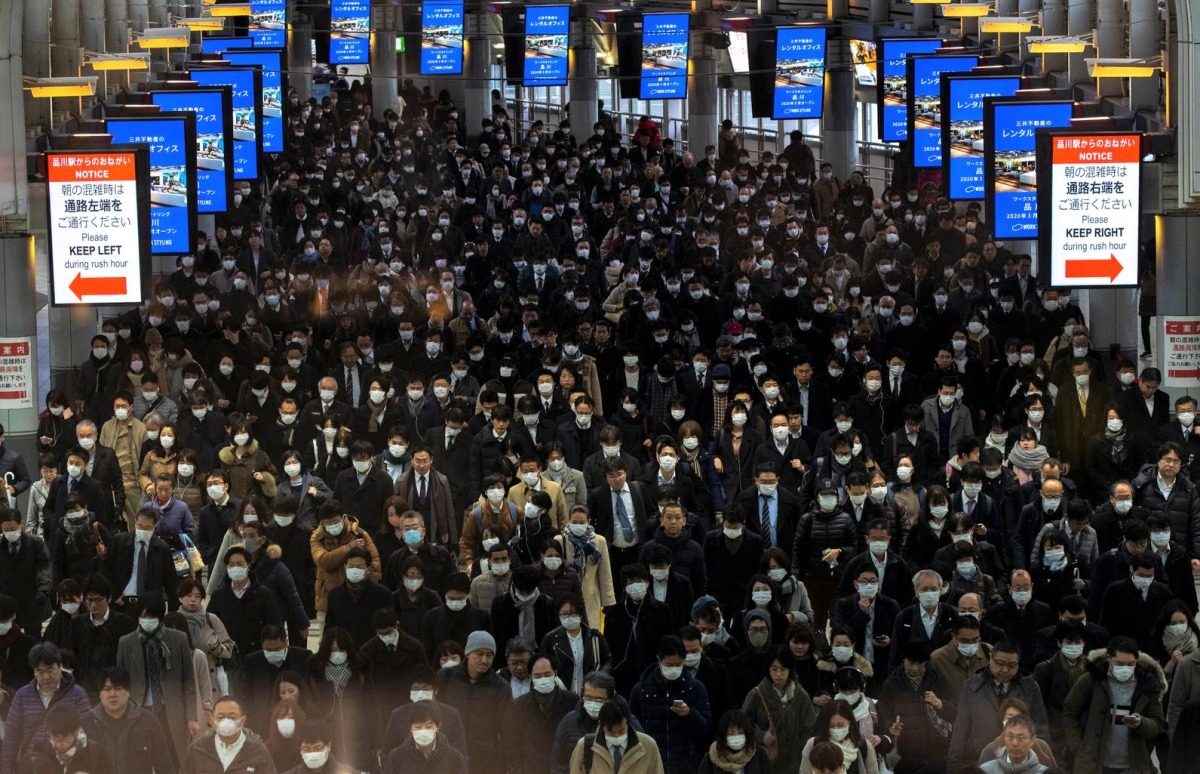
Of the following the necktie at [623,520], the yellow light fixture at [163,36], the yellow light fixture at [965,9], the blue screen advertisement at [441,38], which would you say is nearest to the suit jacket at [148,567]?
the necktie at [623,520]

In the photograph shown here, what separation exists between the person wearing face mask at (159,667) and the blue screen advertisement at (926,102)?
1760cm

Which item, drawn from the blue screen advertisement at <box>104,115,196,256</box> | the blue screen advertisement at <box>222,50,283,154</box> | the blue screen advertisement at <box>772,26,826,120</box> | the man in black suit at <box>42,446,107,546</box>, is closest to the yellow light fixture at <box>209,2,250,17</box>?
the blue screen advertisement at <box>222,50,283,154</box>

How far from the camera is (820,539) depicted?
56.2 ft

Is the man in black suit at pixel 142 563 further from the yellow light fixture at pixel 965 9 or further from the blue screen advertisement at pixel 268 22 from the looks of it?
the blue screen advertisement at pixel 268 22

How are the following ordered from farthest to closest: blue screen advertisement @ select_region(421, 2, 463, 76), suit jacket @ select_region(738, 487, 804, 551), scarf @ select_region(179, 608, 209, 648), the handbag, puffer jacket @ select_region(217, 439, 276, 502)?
blue screen advertisement @ select_region(421, 2, 463, 76)
puffer jacket @ select_region(217, 439, 276, 502)
suit jacket @ select_region(738, 487, 804, 551)
scarf @ select_region(179, 608, 209, 648)
the handbag

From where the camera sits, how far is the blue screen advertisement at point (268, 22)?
44219mm

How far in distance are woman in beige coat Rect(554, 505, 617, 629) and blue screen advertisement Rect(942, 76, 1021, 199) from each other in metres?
11.5

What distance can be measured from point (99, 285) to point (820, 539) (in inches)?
312

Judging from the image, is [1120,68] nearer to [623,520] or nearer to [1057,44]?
[1057,44]

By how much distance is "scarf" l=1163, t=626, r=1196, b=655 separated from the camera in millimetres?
14766

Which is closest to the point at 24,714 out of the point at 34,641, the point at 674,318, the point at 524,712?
the point at 34,641

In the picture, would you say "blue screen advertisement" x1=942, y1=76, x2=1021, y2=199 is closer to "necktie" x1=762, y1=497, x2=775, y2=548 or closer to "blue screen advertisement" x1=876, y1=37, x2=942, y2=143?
"blue screen advertisement" x1=876, y1=37, x2=942, y2=143

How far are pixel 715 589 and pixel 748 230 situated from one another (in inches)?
568

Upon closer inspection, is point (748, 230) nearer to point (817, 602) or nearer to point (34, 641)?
point (817, 602)
